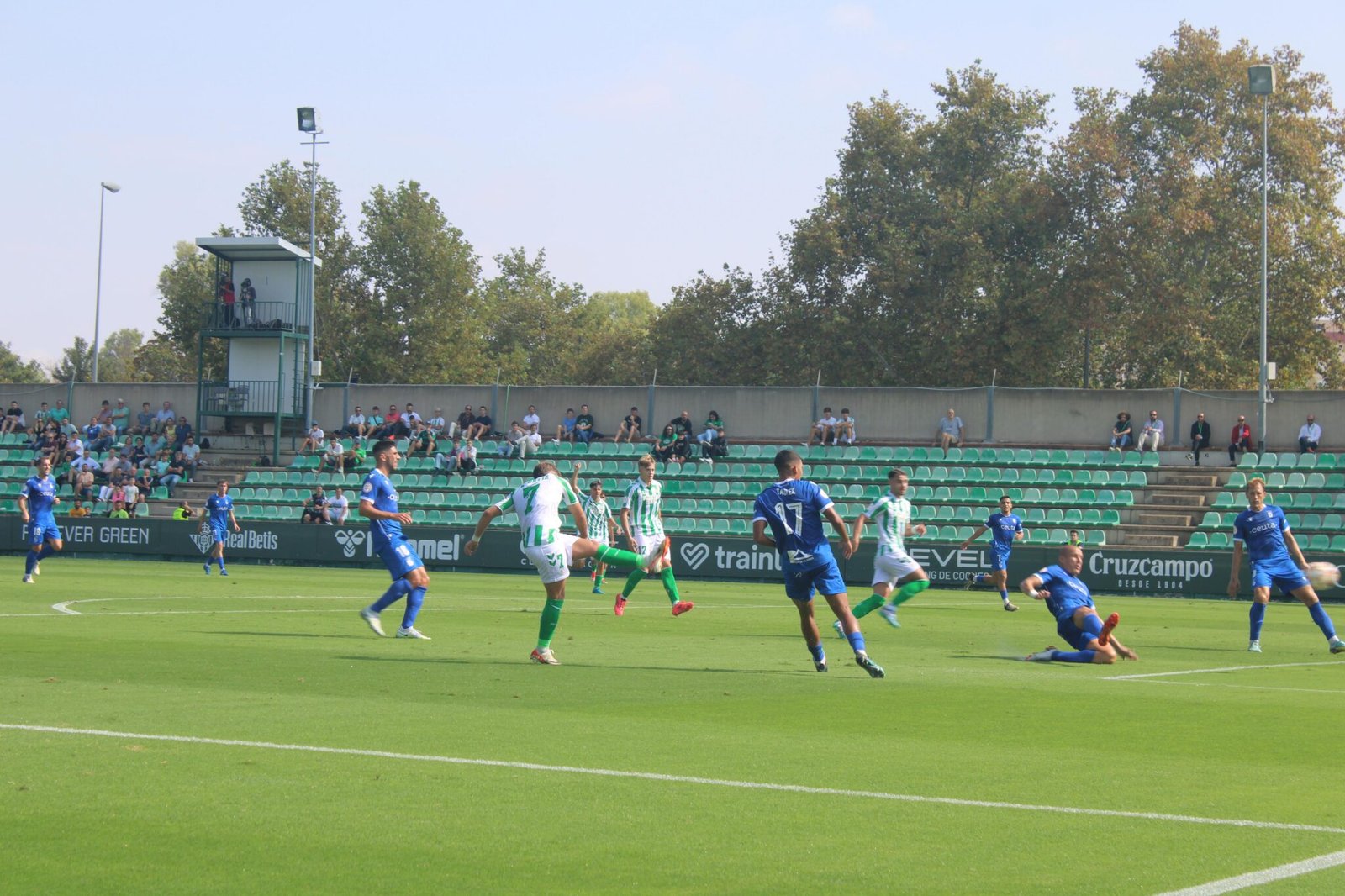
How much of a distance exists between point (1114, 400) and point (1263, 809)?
123 feet

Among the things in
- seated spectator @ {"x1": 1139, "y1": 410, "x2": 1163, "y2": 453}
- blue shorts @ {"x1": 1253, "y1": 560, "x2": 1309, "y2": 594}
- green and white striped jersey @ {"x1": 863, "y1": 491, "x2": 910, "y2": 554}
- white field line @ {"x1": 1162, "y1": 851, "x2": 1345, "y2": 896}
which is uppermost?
seated spectator @ {"x1": 1139, "y1": 410, "x2": 1163, "y2": 453}

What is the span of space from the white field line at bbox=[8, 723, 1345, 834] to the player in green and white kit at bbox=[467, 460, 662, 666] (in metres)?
5.39

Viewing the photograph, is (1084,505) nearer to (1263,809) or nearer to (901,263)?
(901,263)

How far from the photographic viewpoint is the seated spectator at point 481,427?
1857 inches

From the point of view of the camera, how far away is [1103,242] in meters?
52.8

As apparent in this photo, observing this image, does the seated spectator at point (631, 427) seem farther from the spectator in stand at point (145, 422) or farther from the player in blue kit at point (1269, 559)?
the player in blue kit at point (1269, 559)

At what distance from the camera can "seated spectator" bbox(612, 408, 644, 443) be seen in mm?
46062

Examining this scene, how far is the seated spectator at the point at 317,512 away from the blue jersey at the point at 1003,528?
65.8 feet

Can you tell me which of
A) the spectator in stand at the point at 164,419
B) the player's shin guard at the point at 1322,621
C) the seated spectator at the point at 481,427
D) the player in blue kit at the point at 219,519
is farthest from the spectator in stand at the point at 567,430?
the player's shin guard at the point at 1322,621

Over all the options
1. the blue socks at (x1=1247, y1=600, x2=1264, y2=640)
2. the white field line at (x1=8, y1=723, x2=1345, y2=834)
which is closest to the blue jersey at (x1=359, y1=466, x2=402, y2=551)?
the white field line at (x1=8, y1=723, x2=1345, y2=834)

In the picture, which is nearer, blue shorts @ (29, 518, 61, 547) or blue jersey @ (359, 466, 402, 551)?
blue jersey @ (359, 466, 402, 551)

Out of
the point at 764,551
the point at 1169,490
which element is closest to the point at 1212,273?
the point at 1169,490

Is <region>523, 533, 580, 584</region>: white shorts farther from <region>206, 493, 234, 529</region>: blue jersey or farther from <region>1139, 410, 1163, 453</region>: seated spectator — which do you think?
<region>1139, 410, 1163, 453</region>: seated spectator

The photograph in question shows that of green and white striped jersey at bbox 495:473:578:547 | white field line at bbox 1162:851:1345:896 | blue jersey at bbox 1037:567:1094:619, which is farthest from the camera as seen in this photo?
blue jersey at bbox 1037:567:1094:619
